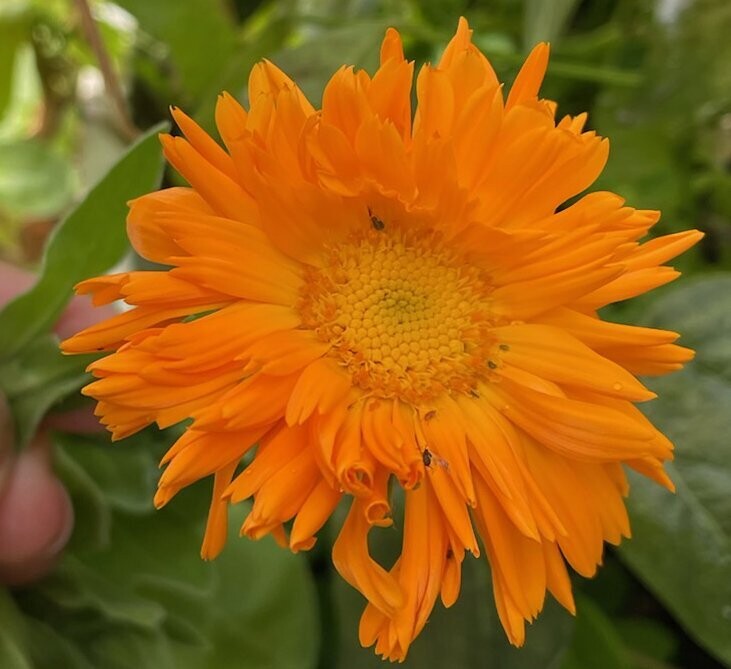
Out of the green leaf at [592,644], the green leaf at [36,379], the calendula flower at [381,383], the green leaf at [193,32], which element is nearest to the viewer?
the calendula flower at [381,383]

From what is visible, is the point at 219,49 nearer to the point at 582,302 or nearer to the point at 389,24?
the point at 389,24

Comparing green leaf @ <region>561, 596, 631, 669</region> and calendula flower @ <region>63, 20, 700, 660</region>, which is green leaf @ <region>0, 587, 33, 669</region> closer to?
calendula flower @ <region>63, 20, 700, 660</region>

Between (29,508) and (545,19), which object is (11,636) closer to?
(29,508)

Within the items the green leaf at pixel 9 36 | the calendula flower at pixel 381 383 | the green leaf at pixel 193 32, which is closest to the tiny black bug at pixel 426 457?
the calendula flower at pixel 381 383

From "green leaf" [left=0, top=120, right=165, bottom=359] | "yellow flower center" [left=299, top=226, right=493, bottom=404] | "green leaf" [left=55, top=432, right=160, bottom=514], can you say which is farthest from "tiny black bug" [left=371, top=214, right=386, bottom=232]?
"green leaf" [left=55, top=432, right=160, bottom=514]

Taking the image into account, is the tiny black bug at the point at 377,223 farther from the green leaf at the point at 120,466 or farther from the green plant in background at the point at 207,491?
the green leaf at the point at 120,466

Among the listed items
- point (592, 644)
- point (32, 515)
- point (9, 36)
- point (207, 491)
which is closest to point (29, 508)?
point (32, 515)
